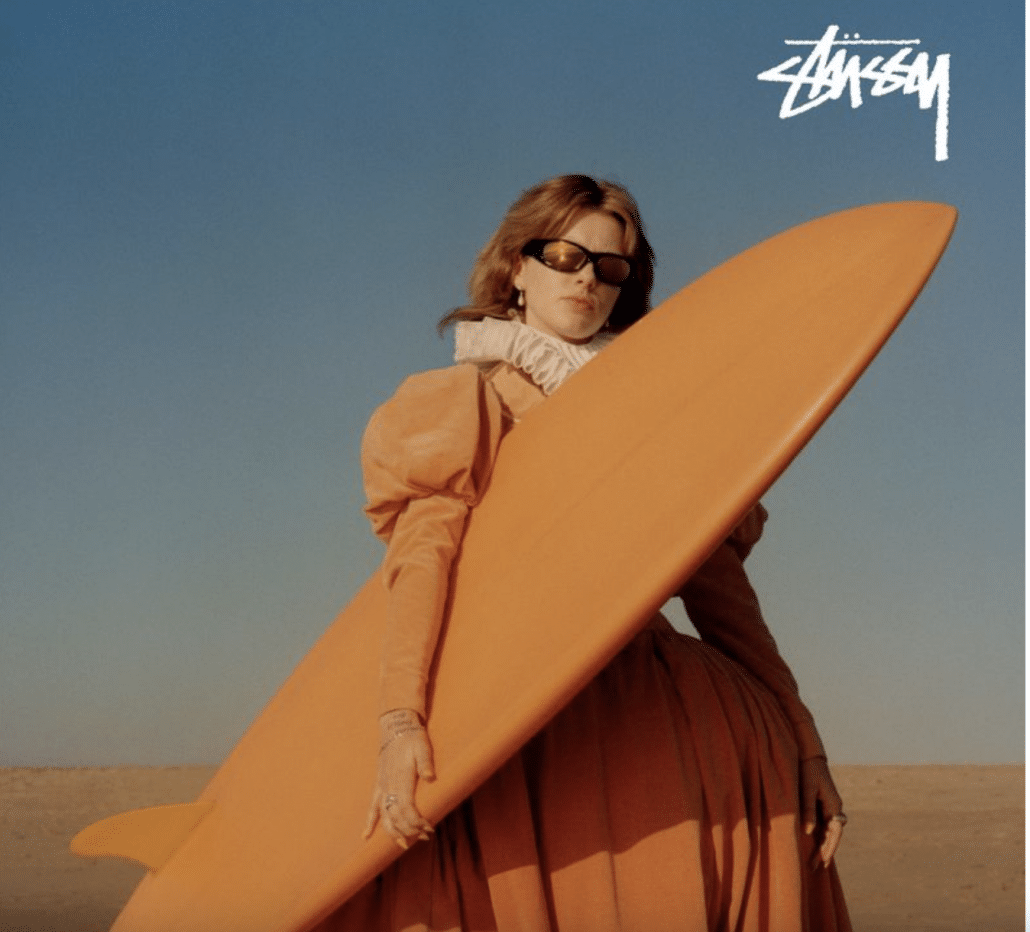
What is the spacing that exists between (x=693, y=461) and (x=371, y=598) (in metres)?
0.86

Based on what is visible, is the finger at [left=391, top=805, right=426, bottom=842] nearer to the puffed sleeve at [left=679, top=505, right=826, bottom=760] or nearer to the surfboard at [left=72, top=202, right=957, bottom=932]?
the surfboard at [left=72, top=202, right=957, bottom=932]

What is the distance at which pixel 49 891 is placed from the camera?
10961 millimetres

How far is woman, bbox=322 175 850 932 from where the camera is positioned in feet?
8.36

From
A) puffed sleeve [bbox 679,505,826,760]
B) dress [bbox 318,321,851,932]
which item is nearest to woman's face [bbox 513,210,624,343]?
dress [bbox 318,321,851,932]

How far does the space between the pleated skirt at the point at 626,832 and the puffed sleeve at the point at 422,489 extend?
27 cm

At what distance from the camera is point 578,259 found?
3.00m

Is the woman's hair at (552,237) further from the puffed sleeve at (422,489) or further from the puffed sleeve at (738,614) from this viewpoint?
the puffed sleeve at (738,614)

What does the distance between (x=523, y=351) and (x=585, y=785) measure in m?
0.88

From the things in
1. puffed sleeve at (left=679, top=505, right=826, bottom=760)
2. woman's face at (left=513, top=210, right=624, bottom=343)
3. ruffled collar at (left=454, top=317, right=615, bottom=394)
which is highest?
A: woman's face at (left=513, top=210, right=624, bottom=343)

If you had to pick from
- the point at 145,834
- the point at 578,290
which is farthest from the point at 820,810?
the point at 145,834

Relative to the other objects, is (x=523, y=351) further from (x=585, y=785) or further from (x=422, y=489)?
(x=585, y=785)

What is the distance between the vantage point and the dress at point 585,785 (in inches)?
101

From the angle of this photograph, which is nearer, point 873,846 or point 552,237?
point 552,237

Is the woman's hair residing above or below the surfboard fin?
above
